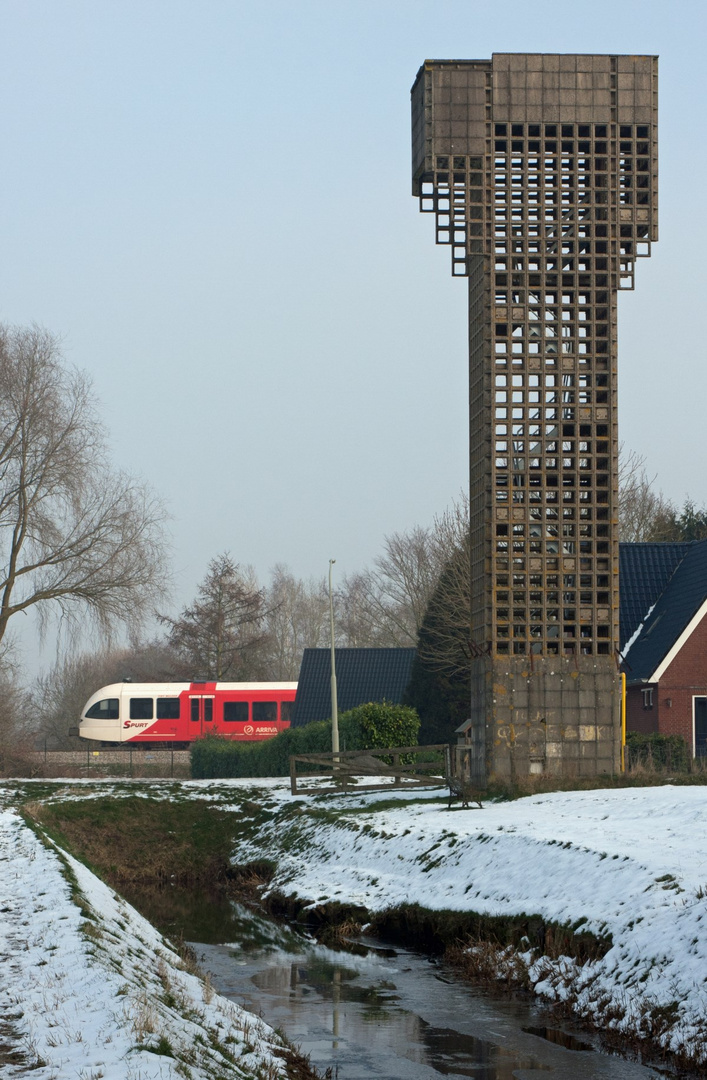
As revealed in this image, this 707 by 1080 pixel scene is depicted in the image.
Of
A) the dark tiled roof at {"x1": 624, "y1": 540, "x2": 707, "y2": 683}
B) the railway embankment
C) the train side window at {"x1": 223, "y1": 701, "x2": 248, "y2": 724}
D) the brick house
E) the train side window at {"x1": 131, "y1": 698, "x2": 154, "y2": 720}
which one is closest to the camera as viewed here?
A: the railway embankment

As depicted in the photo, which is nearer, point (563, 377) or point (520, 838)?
point (520, 838)

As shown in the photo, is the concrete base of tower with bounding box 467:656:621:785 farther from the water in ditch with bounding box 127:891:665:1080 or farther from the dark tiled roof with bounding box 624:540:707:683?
the dark tiled roof with bounding box 624:540:707:683

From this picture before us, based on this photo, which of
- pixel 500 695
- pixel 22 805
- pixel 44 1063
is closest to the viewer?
pixel 44 1063

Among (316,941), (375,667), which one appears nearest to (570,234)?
(316,941)

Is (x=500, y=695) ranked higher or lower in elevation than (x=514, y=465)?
lower

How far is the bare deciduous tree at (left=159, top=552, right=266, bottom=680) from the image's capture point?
258 feet

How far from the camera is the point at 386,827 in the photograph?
69.6 feet

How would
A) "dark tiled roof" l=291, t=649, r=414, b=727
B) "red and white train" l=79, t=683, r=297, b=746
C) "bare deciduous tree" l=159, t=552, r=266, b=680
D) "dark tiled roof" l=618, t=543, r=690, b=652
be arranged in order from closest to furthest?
"dark tiled roof" l=618, t=543, r=690, b=652 → "dark tiled roof" l=291, t=649, r=414, b=727 → "red and white train" l=79, t=683, r=297, b=746 → "bare deciduous tree" l=159, t=552, r=266, b=680

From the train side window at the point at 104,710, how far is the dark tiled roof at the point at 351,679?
11.2 m

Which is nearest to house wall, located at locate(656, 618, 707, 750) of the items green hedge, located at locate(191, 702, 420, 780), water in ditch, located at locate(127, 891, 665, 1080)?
green hedge, located at locate(191, 702, 420, 780)

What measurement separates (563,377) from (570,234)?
3.15m

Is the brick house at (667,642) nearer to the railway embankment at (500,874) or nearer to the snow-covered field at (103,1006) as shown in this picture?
the railway embankment at (500,874)

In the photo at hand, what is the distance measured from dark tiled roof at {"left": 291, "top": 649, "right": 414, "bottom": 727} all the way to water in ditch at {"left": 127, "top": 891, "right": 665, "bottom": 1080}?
33560 millimetres

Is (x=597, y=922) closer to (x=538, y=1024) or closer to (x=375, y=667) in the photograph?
(x=538, y=1024)
